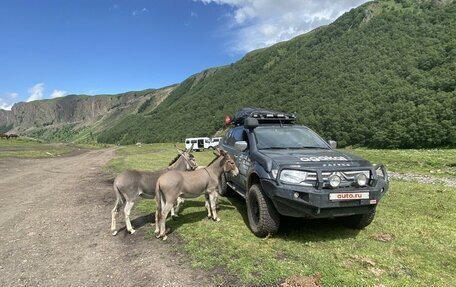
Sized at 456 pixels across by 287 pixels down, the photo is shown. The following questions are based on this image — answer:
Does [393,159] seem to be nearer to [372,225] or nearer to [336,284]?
[372,225]

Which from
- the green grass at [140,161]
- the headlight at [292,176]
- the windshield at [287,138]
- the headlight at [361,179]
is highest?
the windshield at [287,138]

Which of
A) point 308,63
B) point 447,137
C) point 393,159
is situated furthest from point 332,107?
point 393,159

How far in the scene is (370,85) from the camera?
359ft

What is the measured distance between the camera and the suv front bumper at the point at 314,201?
6504 millimetres

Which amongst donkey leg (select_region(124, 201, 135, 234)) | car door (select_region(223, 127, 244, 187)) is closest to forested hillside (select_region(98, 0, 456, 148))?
car door (select_region(223, 127, 244, 187))

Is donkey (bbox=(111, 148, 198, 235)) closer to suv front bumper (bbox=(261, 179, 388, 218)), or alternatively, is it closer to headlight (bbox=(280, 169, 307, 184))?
suv front bumper (bbox=(261, 179, 388, 218))

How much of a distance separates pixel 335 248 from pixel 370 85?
11374 cm

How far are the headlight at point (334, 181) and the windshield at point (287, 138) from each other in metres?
2.19

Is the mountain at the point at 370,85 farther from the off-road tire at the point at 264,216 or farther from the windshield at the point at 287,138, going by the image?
the off-road tire at the point at 264,216

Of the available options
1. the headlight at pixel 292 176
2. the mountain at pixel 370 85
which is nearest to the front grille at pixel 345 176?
the headlight at pixel 292 176

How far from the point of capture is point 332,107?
353ft

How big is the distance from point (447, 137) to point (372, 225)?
7640 cm

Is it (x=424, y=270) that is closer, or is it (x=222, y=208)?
(x=424, y=270)

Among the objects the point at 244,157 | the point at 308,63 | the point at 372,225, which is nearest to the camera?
the point at 372,225
